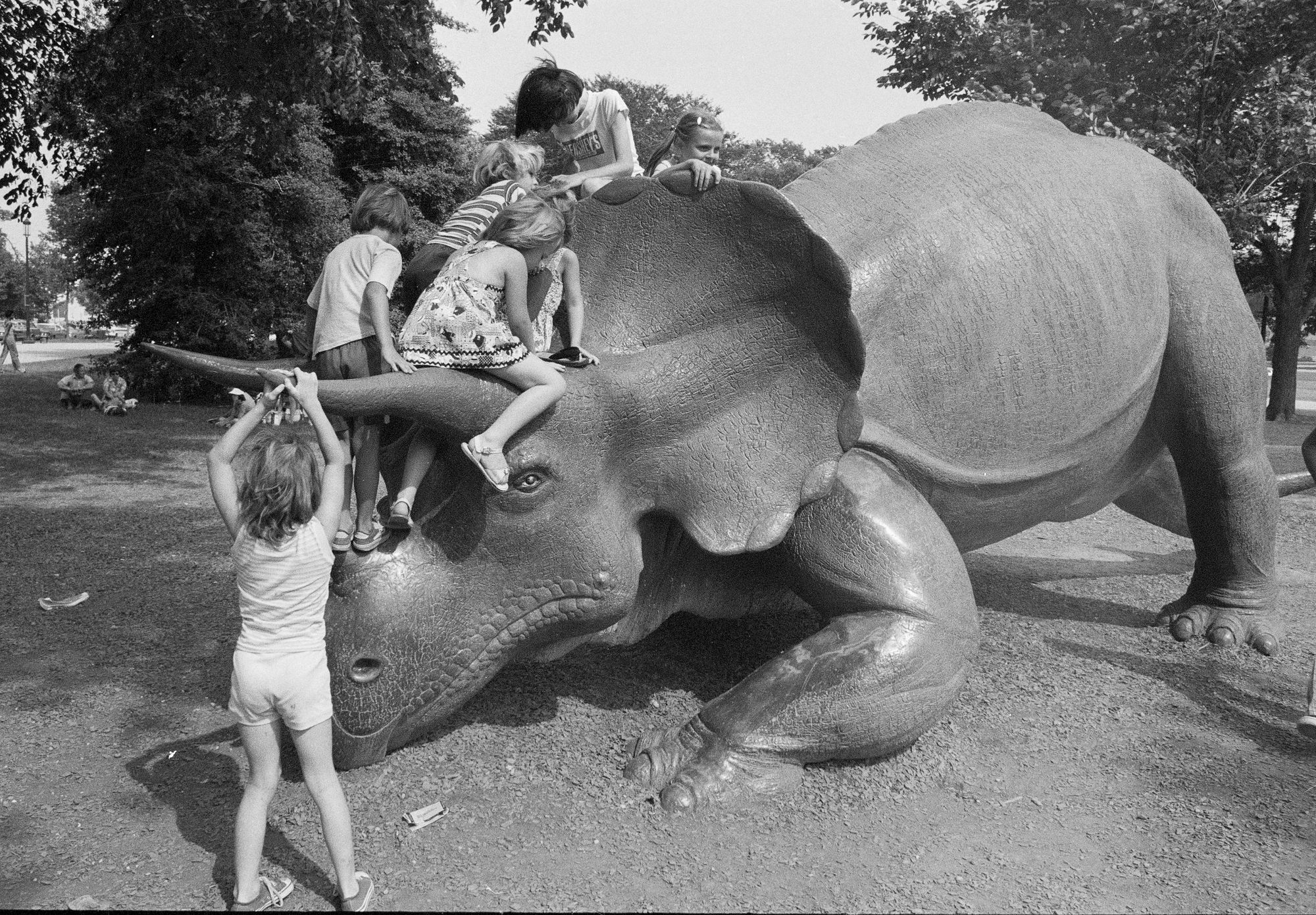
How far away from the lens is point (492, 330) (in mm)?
3471

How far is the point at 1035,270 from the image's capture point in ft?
14.9

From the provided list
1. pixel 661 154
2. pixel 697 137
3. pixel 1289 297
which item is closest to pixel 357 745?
pixel 697 137

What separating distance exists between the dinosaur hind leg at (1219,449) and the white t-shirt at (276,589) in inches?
161

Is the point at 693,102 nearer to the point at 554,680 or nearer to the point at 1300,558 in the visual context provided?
the point at 1300,558

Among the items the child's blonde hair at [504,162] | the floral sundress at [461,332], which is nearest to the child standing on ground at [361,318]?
the floral sundress at [461,332]

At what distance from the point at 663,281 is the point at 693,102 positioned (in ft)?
164

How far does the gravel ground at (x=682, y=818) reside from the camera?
3244 millimetres

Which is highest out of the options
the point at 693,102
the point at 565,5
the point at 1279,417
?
the point at 693,102

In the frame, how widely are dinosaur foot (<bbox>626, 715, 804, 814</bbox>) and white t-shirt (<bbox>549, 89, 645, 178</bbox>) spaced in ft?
7.71

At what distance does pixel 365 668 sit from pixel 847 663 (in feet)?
5.30

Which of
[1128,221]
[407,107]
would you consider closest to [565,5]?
[1128,221]

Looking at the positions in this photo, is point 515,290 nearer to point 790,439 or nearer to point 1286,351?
point 790,439

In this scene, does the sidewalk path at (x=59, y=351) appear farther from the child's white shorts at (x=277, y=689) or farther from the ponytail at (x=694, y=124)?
the child's white shorts at (x=277, y=689)

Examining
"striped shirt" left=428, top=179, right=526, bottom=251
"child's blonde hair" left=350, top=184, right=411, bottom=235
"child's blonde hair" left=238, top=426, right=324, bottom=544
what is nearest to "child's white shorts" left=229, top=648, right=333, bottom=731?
"child's blonde hair" left=238, top=426, right=324, bottom=544
